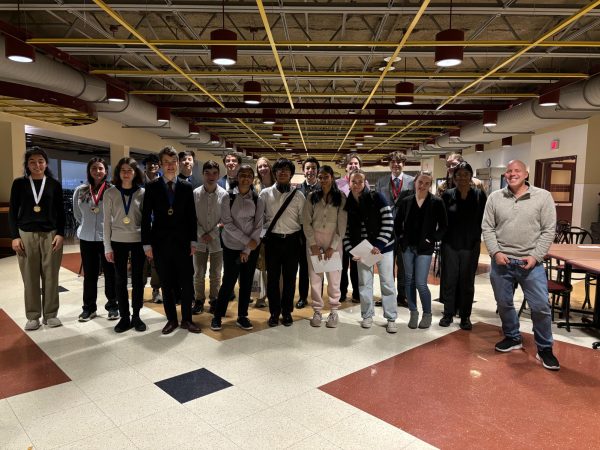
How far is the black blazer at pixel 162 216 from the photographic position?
354 centimetres

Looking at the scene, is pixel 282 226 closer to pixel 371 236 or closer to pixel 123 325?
pixel 371 236

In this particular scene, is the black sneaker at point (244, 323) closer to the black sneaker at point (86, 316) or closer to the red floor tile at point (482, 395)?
the red floor tile at point (482, 395)

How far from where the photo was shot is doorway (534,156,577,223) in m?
10.9

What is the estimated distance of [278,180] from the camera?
151 inches

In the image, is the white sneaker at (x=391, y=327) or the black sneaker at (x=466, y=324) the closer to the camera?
the white sneaker at (x=391, y=327)

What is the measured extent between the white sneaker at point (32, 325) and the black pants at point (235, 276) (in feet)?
5.26

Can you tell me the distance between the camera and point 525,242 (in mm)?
3166

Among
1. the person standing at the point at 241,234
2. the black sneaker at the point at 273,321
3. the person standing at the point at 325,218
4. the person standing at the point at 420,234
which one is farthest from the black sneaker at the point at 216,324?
the person standing at the point at 420,234

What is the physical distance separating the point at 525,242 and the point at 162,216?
2878 millimetres

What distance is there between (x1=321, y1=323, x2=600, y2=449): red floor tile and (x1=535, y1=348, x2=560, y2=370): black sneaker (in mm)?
43

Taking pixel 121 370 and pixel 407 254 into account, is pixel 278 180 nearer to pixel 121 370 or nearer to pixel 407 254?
pixel 407 254

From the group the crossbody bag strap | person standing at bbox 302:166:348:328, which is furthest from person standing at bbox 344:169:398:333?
the crossbody bag strap

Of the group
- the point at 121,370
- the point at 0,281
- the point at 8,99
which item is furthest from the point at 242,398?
the point at 8,99

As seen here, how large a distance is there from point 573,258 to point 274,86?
8526 mm
